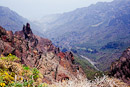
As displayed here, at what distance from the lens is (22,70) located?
10.7m

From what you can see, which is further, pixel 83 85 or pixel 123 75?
pixel 123 75

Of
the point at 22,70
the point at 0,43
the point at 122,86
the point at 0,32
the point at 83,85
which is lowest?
the point at 122,86

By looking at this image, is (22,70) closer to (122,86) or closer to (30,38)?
(122,86)

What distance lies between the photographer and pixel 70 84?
9289mm

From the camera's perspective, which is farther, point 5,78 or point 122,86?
point 122,86

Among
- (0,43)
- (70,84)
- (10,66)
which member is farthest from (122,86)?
(0,43)

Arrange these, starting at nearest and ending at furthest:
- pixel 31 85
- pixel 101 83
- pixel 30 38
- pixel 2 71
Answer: pixel 31 85
pixel 2 71
pixel 101 83
pixel 30 38

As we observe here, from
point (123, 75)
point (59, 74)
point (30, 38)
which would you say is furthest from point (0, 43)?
point (30, 38)

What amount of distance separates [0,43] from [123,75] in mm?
16362

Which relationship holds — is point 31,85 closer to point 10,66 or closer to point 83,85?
point 10,66

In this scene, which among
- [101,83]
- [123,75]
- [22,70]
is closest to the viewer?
[22,70]

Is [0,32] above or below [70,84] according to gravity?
above

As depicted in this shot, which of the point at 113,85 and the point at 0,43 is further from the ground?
the point at 0,43

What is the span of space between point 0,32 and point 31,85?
17.2 m
